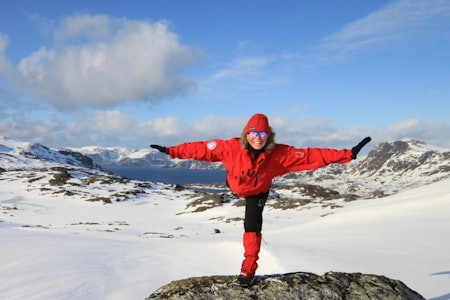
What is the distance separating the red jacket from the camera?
22.0ft

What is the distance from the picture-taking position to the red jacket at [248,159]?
6.69m

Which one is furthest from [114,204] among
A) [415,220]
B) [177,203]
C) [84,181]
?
[415,220]

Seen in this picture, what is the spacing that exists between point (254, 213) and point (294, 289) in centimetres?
146

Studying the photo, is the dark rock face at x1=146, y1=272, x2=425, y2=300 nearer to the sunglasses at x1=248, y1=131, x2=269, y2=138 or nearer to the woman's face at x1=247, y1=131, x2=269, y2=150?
the woman's face at x1=247, y1=131, x2=269, y2=150

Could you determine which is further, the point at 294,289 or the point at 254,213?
the point at 254,213

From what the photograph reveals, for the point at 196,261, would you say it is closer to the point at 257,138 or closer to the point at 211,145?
the point at 211,145

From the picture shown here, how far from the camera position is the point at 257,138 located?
654 cm

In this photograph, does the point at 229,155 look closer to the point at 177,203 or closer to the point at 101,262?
the point at 101,262

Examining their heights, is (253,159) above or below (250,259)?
above

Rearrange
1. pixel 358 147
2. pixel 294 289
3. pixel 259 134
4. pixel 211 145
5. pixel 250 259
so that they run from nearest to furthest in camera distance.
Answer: pixel 358 147, pixel 294 289, pixel 259 134, pixel 250 259, pixel 211 145

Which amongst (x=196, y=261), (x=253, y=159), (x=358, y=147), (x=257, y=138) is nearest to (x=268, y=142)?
(x=257, y=138)

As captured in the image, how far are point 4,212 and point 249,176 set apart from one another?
66.5 meters

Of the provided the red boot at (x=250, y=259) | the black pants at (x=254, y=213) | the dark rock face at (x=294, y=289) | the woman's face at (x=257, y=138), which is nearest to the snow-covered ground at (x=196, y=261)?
the dark rock face at (x=294, y=289)

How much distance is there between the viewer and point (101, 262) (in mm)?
13023
